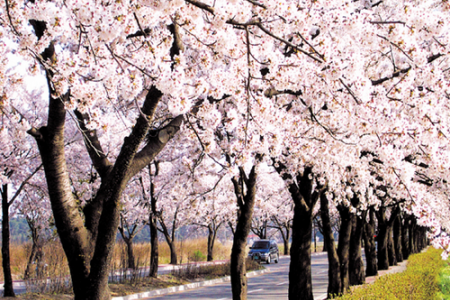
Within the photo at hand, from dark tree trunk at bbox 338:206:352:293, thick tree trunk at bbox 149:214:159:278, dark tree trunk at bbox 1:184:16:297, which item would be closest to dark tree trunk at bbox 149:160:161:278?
thick tree trunk at bbox 149:214:159:278

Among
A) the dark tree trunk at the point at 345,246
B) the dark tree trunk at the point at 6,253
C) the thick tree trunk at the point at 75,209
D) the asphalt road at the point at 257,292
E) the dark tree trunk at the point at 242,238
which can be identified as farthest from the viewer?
the asphalt road at the point at 257,292

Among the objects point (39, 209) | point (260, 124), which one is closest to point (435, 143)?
point (260, 124)

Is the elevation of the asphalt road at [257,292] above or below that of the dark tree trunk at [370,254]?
below

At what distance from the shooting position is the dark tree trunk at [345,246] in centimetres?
1408

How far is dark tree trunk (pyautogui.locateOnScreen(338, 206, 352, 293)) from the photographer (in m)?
14.1

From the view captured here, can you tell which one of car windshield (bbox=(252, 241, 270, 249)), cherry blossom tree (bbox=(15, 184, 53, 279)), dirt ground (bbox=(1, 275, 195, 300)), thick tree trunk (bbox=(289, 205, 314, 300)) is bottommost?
dirt ground (bbox=(1, 275, 195, 300))

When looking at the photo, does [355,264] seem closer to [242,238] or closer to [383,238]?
[242,238]

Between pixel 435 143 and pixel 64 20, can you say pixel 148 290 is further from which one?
pixel 64 20

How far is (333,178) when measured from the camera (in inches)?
410

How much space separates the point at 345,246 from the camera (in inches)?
577

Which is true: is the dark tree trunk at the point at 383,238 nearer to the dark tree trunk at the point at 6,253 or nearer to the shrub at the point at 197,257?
the shrub at the point at 197,257

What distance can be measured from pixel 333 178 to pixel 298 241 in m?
2.13

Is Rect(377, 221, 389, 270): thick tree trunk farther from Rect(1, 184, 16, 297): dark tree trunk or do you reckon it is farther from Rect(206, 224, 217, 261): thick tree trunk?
Rect(1, 184, 16, 297): dark tree trunk

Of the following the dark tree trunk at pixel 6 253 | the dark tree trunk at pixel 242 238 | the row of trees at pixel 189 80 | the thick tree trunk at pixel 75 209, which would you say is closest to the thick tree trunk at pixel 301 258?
the dark tree trunk at pixel 242 238
